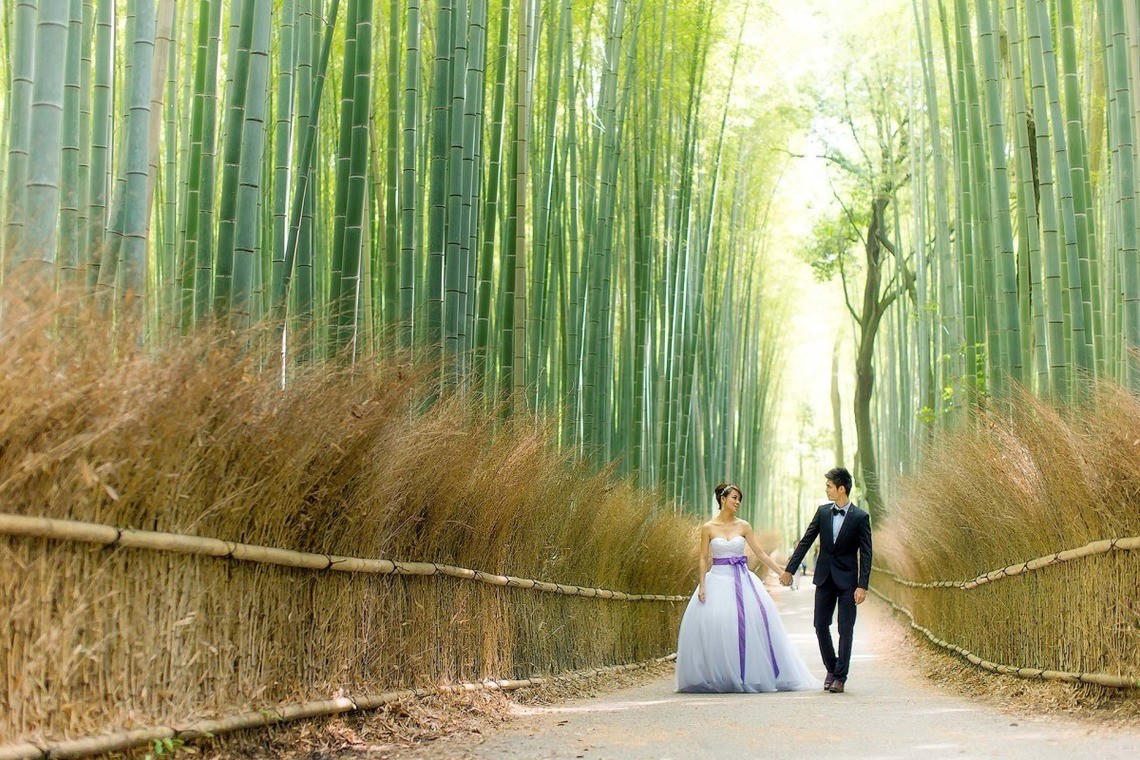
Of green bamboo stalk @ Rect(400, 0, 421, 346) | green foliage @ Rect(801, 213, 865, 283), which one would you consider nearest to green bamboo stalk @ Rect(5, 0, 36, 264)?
green bamboo stalk @ Rect(400, 0, 421, 346)

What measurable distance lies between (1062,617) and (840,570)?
4.18ft

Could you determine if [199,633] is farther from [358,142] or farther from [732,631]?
[732,631]

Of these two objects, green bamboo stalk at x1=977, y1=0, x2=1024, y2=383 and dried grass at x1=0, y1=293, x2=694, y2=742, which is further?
green bamboo stalk at x1=977, y1=0, x2=1024, y2=383

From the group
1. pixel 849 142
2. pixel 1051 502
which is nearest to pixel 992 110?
pixel 1051 502

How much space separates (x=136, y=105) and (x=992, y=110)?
13.4ft

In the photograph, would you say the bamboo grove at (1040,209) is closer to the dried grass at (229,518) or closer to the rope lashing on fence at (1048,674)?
the rope lashing on fence at (1048,674)

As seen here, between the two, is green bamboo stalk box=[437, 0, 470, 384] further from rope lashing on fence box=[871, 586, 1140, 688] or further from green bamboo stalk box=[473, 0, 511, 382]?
rope lashing on fence box=[871, 586, 1140, 688]

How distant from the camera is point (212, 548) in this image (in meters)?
3.06

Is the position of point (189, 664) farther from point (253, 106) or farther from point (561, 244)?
point (561, 244)

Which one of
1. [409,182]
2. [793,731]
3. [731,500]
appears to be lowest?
[793,731]

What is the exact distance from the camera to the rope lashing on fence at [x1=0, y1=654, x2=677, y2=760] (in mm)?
2463

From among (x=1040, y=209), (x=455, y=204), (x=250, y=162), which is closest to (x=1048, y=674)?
(x=1040, y=209)

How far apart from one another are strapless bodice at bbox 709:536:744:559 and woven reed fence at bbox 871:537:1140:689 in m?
1.12

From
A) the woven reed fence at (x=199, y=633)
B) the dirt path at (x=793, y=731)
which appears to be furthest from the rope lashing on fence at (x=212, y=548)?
the dirt path at (x=793, y=731)
